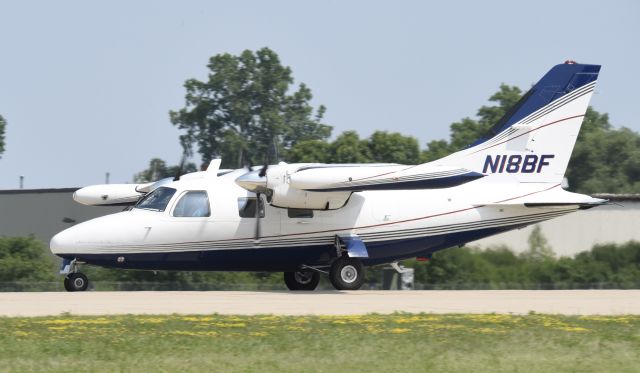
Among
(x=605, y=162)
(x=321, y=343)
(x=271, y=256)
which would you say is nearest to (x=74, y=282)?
(x=271, y=256)

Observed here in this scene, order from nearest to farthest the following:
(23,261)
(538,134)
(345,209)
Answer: (345,209) < (538,134) < (23,261)

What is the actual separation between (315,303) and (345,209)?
517 cm

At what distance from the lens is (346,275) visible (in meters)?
26.6

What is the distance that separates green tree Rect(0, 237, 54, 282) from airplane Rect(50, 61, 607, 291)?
1041 centimetres

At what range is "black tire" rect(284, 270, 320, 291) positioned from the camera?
28.4 m

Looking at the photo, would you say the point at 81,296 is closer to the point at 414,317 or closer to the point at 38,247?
the point at 414,317

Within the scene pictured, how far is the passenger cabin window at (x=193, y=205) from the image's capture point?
26.3 meters

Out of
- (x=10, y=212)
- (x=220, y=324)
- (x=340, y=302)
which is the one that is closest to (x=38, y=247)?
(x=10, y=212)

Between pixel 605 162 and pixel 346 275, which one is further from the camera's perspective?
pixel 605 162

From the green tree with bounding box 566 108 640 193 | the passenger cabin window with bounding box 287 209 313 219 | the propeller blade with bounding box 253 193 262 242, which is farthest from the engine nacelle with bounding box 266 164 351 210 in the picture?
the green tree with bounding box 566 108 640 193

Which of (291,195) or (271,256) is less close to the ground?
(291,195)

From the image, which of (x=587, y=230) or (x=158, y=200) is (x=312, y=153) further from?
(x=158, y=200)

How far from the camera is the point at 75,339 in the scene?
15898 mm

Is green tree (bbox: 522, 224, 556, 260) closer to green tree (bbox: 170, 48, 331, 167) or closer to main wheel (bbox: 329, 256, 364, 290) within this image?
main wheel (bbox: 329, 256, 364, 290)
